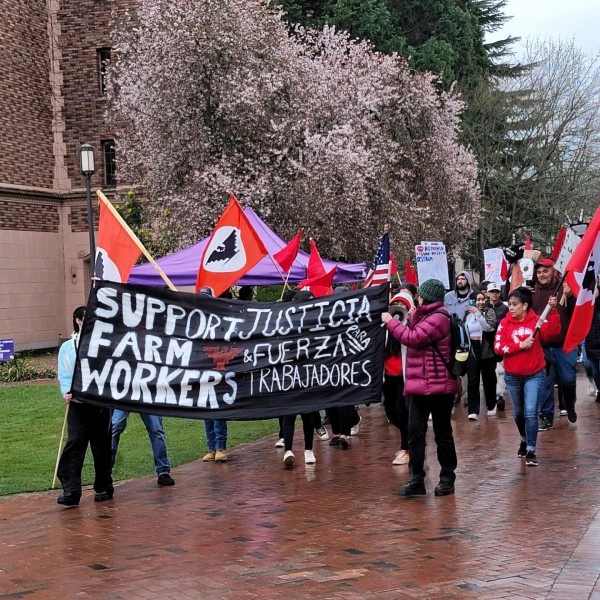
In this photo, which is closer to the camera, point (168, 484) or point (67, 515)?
point (67, 515)

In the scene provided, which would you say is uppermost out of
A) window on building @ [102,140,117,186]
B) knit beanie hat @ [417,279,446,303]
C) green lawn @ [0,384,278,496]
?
window on building @ [102,140,117,186]

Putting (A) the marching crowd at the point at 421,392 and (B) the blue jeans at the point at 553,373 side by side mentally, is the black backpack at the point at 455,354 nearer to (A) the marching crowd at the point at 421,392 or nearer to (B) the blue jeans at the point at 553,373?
(A) the marching crowd at the point at 421,392

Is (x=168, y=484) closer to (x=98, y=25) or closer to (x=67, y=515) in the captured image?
(x=67, y=515)

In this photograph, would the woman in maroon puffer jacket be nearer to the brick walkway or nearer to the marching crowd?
the marching crowd

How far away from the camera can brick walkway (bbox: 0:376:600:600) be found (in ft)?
21.5

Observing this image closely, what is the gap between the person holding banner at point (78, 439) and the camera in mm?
9273

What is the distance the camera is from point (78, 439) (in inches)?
368

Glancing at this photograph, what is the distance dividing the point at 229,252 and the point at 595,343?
6070 mm

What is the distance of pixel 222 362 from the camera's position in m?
9.46

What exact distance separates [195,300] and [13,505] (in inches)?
103

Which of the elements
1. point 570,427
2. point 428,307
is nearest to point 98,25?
point 570,427

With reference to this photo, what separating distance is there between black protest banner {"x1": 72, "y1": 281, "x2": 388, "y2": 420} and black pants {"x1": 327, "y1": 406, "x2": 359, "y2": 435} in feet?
8.59

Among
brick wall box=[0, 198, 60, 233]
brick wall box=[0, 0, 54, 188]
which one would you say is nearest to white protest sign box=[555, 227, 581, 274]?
brick wall box=[0, 198, 60, 233]

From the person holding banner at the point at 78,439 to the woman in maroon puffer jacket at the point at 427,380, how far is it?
9.17 feet
